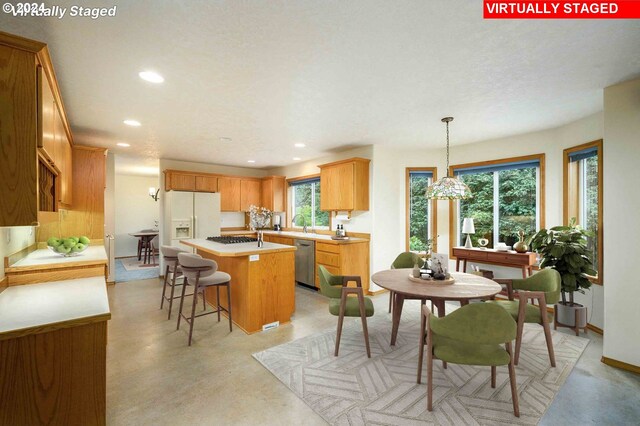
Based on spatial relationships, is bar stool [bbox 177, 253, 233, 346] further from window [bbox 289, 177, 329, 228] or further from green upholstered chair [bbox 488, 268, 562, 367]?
window [bbox 289, 177, 329, 228]

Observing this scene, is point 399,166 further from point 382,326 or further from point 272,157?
point 382,326

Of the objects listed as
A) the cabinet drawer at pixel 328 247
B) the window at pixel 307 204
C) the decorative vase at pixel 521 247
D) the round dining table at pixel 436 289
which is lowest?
the round dining table at pixel 436 289

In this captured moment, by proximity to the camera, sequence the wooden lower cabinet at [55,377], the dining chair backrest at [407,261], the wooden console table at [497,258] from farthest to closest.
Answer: the wooden console table at [497,258]
the dining chair backrest at [407,261]
the wooden lower cabinet at [55,377]

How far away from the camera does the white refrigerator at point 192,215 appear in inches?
221

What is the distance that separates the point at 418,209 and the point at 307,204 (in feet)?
8.02

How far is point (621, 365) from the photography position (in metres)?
2.54

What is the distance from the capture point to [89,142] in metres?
4.58

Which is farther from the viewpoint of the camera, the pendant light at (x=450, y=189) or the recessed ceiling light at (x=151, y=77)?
the pendant light at (x=450, y=189)

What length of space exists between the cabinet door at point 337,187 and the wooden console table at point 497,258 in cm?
186

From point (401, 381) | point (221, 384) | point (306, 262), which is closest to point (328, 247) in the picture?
point (306, 262)

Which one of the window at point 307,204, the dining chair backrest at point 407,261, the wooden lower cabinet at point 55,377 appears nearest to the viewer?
the wooden lower cabinet at point 55,377

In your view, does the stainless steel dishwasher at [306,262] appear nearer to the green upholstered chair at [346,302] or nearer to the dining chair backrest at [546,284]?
the green upholstered chair at [346,302]

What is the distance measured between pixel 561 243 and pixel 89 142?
652 cm

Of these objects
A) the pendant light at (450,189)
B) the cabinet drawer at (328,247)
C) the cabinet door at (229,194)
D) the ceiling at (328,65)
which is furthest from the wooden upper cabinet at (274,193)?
the pendant light at (450,189)
